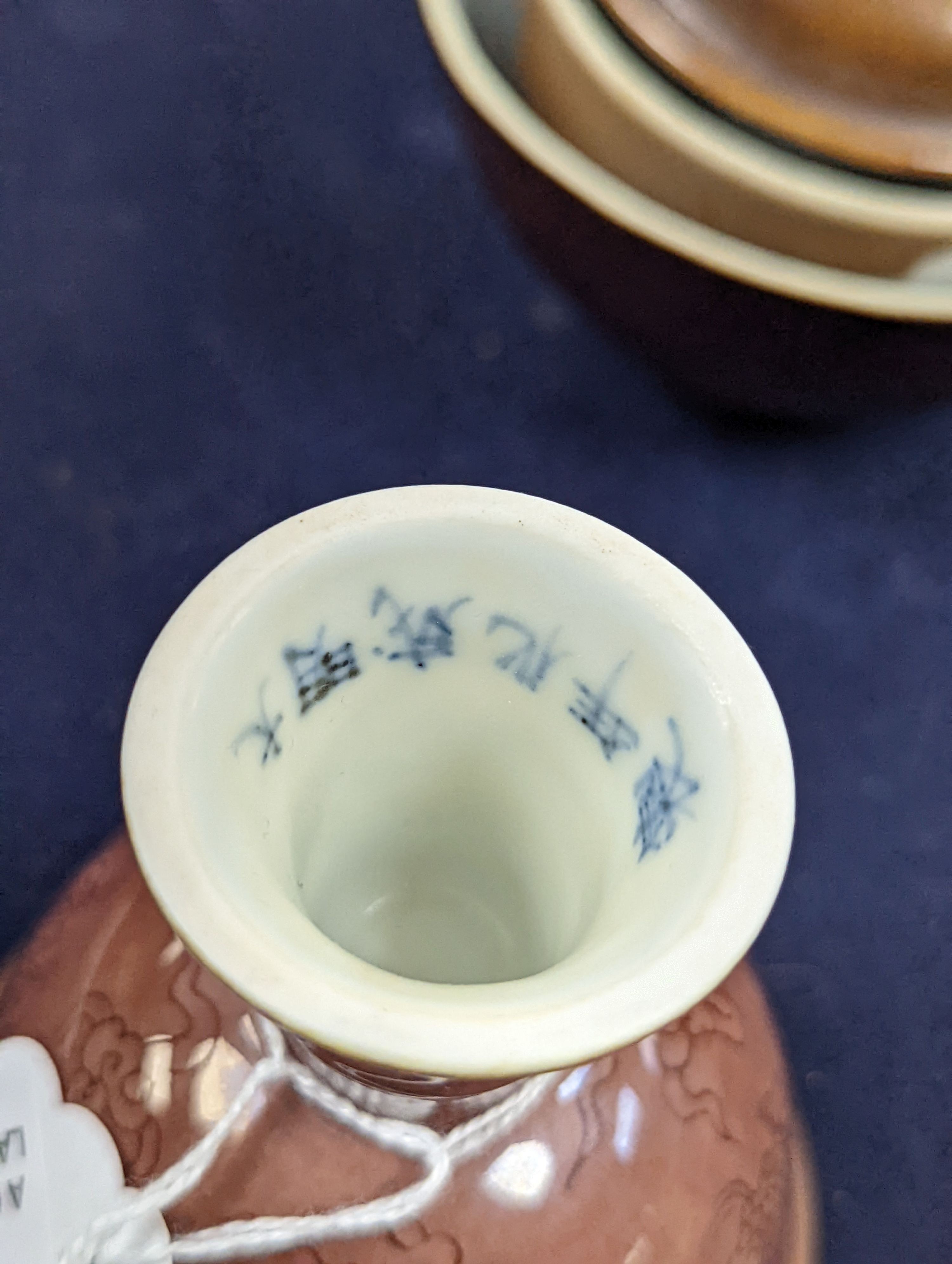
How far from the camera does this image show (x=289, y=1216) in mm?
331

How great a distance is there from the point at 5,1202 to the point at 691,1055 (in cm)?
24

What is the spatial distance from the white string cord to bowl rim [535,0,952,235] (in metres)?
0.34

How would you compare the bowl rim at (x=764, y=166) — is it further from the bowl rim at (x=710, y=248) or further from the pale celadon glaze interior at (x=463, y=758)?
the pale celadon glaze interior at (x=463, y=758)

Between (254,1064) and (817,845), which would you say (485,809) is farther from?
(817,845)

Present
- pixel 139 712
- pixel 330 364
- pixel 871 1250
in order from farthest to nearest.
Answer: pixel 330 364 < pixel 871 1250 < pixel 139 712

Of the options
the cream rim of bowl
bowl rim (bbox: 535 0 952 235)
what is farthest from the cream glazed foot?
bowl rim (bbox: 535 0 952 235)

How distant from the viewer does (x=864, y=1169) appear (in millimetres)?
561

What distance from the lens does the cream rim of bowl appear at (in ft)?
0.82

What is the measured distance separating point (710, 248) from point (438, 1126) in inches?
14.2

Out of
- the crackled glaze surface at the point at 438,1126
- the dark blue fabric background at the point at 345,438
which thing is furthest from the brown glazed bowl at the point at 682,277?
the crackled glaze surface at the point at 438,1126

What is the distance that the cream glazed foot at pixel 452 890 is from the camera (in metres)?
0.26

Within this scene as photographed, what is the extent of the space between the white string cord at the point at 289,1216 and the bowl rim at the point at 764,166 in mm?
341

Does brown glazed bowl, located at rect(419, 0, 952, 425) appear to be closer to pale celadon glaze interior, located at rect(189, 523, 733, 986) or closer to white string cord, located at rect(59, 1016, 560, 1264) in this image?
pale celadon glaze interior, located at rect(189, 523, 733, 986)

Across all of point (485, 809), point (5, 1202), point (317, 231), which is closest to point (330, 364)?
point (317, 231)
